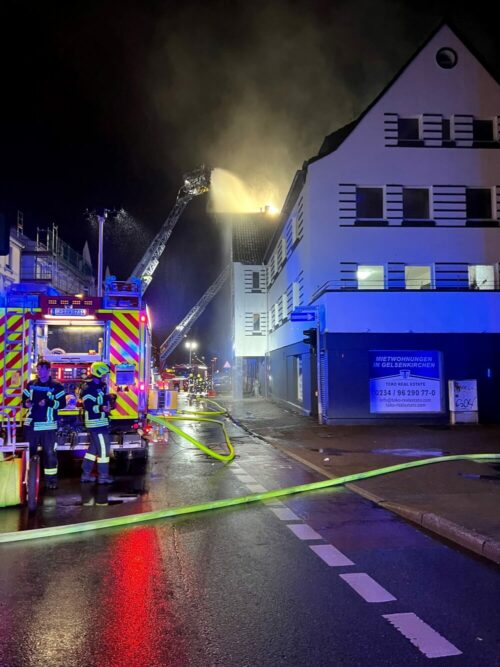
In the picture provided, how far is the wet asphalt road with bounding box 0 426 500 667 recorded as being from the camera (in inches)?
140

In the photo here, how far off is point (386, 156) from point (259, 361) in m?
21.3

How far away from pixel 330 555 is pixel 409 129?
18.4 metres

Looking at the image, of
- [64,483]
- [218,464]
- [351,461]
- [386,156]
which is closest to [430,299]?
[386,156]

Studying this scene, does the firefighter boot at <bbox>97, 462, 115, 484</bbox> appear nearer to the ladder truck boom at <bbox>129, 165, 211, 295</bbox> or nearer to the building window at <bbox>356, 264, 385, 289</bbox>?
the building window at <bbox>356, 264, 385, 289</bbox>

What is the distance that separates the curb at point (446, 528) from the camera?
5520mm

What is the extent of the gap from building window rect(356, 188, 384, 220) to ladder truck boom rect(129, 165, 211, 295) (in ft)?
43.6

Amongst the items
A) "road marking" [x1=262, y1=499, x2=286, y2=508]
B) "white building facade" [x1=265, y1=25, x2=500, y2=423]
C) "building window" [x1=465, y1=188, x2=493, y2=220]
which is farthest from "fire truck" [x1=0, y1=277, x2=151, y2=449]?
"building window" [x1=465, y1=188, x2=493, y2=220]

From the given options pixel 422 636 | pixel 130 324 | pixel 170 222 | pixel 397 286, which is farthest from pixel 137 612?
pixel 170 222

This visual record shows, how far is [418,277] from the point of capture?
20.7m

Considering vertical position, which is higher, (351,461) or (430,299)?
(430,299)

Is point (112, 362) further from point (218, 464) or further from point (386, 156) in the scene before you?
point (386, 156)

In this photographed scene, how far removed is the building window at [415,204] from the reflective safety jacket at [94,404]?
14.5 metres

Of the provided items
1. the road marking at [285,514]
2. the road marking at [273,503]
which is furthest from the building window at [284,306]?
the road marking at [285,514]

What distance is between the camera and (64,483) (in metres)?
9.03
